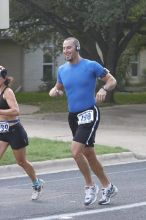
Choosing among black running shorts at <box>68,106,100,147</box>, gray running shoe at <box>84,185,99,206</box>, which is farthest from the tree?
gray running shoe at <box>84,185,99,206</box>

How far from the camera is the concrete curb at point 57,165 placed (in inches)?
453

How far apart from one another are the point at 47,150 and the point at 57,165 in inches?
37.6

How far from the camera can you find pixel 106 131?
17.5 meters

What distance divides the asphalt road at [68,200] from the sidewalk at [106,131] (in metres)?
0.51

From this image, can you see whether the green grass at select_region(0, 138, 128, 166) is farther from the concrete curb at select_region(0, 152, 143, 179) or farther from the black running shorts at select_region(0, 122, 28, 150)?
the black running shorts at select_region(0, 122, 28, 150)

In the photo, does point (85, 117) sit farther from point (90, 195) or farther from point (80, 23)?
point (80, 23)

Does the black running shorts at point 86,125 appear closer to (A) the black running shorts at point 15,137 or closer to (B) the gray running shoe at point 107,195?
(B) the gray running shoe at point 107,195

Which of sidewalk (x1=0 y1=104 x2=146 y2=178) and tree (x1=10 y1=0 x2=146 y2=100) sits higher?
tree (x1=10 y1=0 x2=146 y2=100)

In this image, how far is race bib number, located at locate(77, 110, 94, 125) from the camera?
832cm

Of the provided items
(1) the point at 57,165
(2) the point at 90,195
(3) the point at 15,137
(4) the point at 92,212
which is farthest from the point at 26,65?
(4) the point at 92,212

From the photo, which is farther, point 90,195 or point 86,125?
point 90,195

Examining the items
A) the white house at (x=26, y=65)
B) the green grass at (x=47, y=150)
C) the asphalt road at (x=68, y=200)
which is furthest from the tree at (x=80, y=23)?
the asphalt road at (x=68, y=200)

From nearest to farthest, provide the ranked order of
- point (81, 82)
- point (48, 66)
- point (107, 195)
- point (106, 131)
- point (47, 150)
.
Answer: point (81, 82) → point (107, 195) → point (47, 150) → point (106, 131) → point (48, 66)

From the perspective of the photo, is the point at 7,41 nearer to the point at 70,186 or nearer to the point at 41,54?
the point at 41,54
